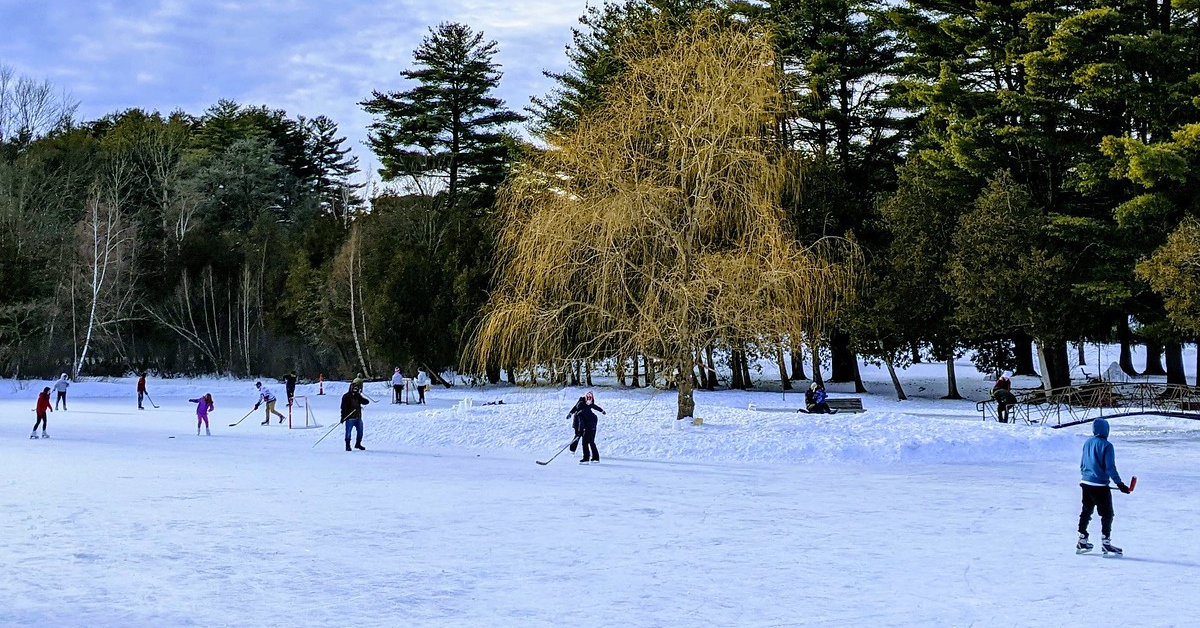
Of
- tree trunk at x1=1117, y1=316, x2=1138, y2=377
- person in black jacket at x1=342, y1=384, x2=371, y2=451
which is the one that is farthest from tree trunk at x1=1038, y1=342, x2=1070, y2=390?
person in black jacket at x1=342, y1=384, x2=371, y2=451

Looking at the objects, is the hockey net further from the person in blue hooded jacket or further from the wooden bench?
the person in blue hooded jacket

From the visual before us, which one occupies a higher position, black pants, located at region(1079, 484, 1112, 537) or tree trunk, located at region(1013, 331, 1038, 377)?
tree trunk, located at region(1013, 331, 1038, 377)

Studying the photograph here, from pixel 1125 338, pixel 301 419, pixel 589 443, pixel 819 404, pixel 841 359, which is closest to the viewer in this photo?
pixel 589 443

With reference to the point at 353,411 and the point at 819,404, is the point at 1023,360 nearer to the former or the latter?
the point at 819,404

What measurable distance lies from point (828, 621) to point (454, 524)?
18.3 ft

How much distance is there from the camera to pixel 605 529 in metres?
11.6

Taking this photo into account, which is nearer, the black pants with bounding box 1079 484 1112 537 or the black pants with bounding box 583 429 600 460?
the black pants with bounding box 1079 484 1112 537

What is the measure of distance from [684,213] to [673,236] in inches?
29.4

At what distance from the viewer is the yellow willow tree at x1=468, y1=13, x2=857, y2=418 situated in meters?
22.7

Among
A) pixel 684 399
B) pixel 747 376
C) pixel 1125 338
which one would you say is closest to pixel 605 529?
pixel 684 399

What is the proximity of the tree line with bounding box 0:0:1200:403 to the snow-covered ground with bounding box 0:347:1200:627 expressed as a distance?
12.6 ft

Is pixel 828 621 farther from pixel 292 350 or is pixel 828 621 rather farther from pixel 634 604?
pixel 292 350

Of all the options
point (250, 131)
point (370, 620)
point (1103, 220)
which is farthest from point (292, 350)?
point (370, 620)

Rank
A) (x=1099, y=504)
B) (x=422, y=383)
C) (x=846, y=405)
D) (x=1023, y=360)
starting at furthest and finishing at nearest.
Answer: (x=1023, y=360)
(x=422, y=383)
(x=846, y=405)
(x=1099, y=504)
